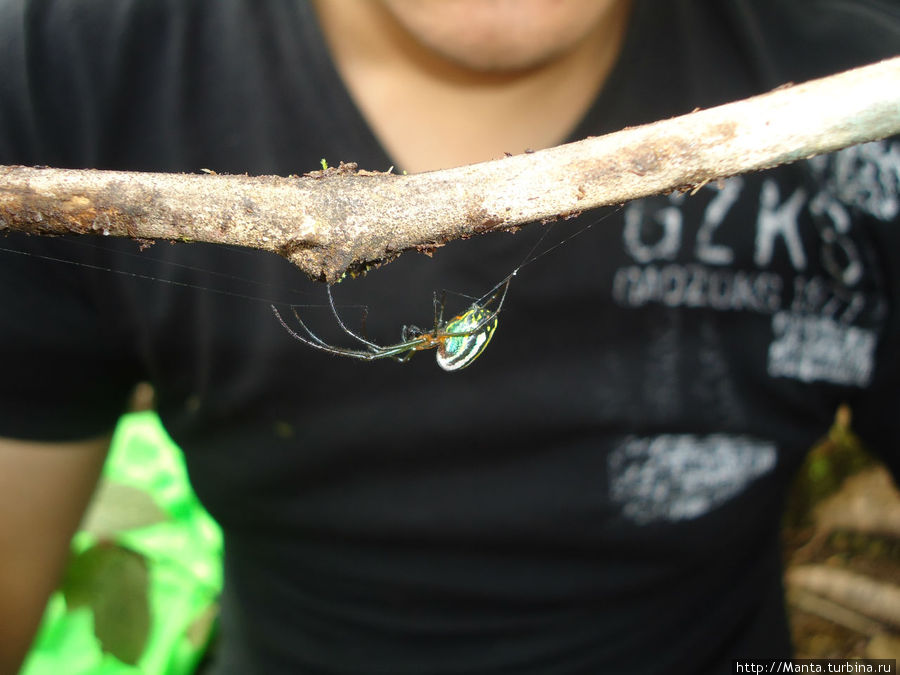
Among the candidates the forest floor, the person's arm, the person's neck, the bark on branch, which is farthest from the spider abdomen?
the forest floor

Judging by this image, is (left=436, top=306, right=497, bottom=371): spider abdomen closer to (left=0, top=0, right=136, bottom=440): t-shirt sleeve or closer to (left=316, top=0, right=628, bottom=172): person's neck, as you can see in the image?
(left=316, top=0, right=628, bottom=172): person's neck

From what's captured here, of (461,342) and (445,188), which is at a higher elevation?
(445,188)

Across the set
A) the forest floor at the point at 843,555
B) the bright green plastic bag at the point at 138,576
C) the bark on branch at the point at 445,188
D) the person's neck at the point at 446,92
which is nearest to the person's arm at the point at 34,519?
the bright green plastic bag at the point at 138,576

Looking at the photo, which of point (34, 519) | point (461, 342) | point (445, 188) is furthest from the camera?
point (34, 519)

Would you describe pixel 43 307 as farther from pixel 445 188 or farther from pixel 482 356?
pixel 445 188

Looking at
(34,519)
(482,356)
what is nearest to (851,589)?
(482,356)
